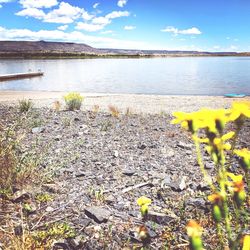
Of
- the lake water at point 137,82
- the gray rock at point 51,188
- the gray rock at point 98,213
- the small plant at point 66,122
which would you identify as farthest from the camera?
the lake water at point 137,82

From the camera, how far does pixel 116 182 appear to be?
4535 mm

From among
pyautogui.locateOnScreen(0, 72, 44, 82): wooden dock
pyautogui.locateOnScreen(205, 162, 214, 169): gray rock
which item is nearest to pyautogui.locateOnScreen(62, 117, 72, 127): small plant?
pyautogui.locateOnScreen(205, 162, 214, 169): gray rock

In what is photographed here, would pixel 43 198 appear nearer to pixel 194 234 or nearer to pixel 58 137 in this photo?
pixel 58 137

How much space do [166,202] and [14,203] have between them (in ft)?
5.21

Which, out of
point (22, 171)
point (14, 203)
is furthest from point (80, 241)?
point (22, 171)

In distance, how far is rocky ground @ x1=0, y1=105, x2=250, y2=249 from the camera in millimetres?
3338

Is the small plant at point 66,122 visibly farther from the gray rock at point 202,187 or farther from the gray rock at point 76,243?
the gray rock at point 76,243

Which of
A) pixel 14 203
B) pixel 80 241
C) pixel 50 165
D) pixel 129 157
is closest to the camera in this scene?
pixel 80 241

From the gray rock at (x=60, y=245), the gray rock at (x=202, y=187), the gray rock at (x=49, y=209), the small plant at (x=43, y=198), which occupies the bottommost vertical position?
the gray rock at (x=60, y=245)

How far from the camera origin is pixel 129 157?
5.55m

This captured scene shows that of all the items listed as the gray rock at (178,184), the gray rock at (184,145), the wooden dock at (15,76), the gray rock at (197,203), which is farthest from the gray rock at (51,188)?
the wooden dock at (15,76)

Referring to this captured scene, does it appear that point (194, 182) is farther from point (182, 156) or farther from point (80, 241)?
point (80, 241)

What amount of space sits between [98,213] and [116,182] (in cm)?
99

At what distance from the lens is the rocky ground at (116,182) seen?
3338mm
